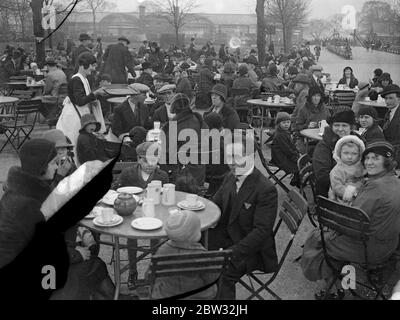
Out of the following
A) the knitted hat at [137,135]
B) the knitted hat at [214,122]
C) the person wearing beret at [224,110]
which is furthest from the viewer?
the person wearing beret at [224,110]

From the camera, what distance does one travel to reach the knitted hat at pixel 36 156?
3.02 m

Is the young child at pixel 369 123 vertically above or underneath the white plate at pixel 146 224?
above

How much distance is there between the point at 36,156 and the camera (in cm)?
304

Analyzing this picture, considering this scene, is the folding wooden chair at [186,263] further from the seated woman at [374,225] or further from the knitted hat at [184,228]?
the seated woman at [374,225]

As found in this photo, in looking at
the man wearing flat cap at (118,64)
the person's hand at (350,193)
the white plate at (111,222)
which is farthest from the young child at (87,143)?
the man wearing flat cap at (118,64)

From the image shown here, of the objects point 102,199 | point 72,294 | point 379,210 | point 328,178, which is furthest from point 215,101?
point 72,294

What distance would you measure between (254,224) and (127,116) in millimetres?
3273

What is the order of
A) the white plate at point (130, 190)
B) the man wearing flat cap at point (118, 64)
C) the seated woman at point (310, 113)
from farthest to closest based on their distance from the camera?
1. the man wearing flat cap at point (118, 64)
2. the seated woman at point (310, 113)
3. the white plate at point (130, 190)

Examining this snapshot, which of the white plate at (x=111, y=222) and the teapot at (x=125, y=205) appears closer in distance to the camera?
the white plate at (x=111, y=222)

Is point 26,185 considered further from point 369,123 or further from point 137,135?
point 369,123

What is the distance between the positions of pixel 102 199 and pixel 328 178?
7.57ft

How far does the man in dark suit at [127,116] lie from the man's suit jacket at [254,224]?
2973 millimetres

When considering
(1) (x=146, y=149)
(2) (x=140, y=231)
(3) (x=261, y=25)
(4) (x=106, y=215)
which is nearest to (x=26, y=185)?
(4) (x=106, y=215)
